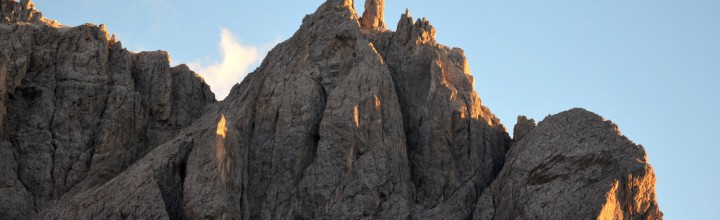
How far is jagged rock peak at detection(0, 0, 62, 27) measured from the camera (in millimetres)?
117250

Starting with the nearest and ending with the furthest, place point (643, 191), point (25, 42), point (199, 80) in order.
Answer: point (643, 191)
point (25, 42)
point (199, 80)

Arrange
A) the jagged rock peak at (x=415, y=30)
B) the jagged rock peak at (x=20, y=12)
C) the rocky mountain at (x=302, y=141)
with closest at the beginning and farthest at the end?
the rocky mountain at (x=302, y=141) < the jagged rock peak at (x=415, y=30) < the jagged rock peak at (x=20, y=12)

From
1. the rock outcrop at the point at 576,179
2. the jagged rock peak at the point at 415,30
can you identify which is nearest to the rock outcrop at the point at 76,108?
the jagged rock peak at the point at 415,30

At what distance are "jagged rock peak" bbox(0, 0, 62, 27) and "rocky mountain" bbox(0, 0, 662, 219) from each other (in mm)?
19953

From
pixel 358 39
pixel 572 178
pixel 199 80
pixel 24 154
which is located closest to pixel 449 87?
pixel 358 39

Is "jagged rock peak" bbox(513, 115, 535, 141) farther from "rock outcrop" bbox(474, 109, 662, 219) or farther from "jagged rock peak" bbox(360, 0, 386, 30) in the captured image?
"jagged rock peak" bbox(360, 0, 386, 30)

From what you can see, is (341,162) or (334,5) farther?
(334,5)

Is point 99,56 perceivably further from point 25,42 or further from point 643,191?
point 643,191

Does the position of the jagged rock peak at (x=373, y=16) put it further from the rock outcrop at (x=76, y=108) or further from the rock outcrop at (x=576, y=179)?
the rock outcrop at (x=576, y=179)

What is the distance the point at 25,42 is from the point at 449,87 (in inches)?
1556

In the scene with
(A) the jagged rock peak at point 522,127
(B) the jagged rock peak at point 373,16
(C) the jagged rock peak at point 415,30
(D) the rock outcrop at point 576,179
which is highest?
(B) the jagged rock peak at point 373,16

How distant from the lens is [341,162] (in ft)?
280

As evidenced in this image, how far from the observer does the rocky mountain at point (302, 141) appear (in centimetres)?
8181

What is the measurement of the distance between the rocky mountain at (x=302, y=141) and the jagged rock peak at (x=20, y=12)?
20.0 meters
